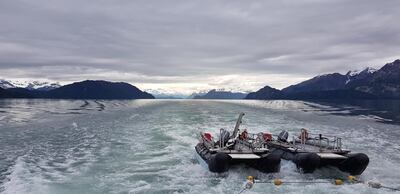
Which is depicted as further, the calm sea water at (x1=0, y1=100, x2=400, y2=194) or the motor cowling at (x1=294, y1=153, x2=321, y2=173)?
the motor cowling at (x1=294, y1=153, x2=321, y2=173)

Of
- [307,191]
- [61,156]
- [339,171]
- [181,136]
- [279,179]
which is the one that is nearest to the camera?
[307,191]

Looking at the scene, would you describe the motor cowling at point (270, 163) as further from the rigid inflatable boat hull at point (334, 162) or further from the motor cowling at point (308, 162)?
the motor cowling at point (308, 162)

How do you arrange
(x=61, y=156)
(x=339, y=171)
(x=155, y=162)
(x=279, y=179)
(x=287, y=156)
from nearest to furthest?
Answer: 1. (x=279, y=179)
2. (x=339, y=171)
3. (x=287, y=156)
4. (x=155, y=162)
5. (x=61, y=156)

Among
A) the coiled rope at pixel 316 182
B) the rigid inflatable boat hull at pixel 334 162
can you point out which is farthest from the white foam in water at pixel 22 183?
the rigid inflatable boat hull at pixel 334 162

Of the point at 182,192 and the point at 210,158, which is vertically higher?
the point at 210,158

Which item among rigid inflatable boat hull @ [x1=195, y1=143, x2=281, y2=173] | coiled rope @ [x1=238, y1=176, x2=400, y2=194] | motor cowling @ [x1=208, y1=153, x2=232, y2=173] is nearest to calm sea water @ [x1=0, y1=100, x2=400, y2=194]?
coiled rope @ [x1=238, y1=176, x2=400, y2=194]

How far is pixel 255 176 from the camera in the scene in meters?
24.7

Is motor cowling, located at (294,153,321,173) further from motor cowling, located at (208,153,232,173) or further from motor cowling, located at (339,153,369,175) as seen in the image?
motor cowling, located at (208,153,232,173)

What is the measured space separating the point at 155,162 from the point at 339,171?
574 inches

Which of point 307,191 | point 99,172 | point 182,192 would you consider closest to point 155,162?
point 99,172

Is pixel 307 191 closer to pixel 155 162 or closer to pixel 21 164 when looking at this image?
pixel 155 162

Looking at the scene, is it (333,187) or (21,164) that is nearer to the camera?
(333,187)

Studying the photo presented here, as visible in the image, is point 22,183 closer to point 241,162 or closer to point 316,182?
point 241,162

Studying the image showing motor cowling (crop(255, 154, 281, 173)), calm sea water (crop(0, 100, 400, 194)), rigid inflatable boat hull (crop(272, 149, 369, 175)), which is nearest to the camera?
calm sea water (crop(0, 100, 400, 194))
